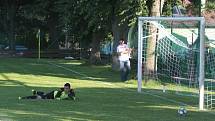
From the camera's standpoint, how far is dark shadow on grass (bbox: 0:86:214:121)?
47.2 feet

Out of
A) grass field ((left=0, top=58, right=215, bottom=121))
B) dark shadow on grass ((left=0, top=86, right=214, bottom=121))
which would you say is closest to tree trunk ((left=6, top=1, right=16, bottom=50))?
grass field ((left=0, top=58, right=215, bottom=121))

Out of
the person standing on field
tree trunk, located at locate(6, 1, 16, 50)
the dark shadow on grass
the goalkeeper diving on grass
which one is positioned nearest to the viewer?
the dark shadow on grass

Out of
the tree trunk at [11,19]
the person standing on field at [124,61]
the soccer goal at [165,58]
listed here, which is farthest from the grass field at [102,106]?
the tree trunk at [11,19]

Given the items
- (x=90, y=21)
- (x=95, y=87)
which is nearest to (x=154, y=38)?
(x=95, y=87)

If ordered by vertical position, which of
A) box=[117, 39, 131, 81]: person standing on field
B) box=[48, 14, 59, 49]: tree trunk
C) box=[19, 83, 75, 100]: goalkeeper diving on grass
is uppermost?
box=[48, 14, 59, 49]: tree trunk

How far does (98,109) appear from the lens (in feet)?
52.9

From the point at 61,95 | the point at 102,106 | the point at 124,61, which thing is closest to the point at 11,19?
the point at 124,61

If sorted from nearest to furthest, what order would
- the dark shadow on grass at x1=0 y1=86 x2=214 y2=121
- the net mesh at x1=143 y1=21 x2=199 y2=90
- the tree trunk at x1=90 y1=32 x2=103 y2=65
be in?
1. the dark shadow on grass at x1=0 y1=86 x2=214 y2=121
2. the net mesh at x1=143 y1=21 x2=199 y2=90
3. the tree trunk at x1=90 y1=32 x2=103 y2=65

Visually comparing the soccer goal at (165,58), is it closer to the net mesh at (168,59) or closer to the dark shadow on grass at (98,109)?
the net mesh at (168,59)

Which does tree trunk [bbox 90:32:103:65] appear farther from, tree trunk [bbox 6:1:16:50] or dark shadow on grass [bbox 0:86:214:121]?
tree trunk [bbox 6:1:16:50]

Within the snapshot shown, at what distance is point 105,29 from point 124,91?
52.1ft

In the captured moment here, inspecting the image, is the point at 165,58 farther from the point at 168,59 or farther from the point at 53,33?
the point at 53,33

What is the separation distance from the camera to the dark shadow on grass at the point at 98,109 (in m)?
14.4

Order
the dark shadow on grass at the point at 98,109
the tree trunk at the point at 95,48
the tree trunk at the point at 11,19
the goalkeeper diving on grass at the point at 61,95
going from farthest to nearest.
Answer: the tree trunk at the point at 11,19 → the tree trunk at the point at 95,48 → the goalkeeper diving on grass at the point at 61,95 → the dark shadow on grass at the point at 98,109
